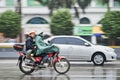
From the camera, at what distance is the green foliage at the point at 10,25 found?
93.9ft

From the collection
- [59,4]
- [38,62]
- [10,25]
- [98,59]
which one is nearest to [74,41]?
[98,59]

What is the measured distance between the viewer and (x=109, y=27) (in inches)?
1051

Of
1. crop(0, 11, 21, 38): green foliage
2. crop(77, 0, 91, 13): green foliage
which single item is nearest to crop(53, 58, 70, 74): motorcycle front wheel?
crop(0, 11, 21, 38): green foliage

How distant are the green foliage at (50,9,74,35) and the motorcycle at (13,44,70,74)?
13.4 m

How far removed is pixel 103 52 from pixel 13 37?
38.0 ft

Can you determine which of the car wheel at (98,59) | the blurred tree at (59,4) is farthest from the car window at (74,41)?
the blurred tree at (59,4)

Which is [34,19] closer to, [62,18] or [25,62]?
[62,18]

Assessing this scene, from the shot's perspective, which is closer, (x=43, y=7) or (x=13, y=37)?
(x=13, y=37)

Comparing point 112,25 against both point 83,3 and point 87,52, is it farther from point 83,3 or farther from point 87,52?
point 83,3

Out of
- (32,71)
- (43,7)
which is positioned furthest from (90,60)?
(43,7)

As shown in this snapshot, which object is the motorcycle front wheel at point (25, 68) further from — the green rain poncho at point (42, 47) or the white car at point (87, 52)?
the white car at point (87, 52)

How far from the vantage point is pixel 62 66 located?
14531 mm

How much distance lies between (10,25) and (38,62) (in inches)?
589

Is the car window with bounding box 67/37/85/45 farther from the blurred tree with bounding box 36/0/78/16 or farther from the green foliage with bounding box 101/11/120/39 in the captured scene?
the blurred tree with bounding box 36/0/78/16
